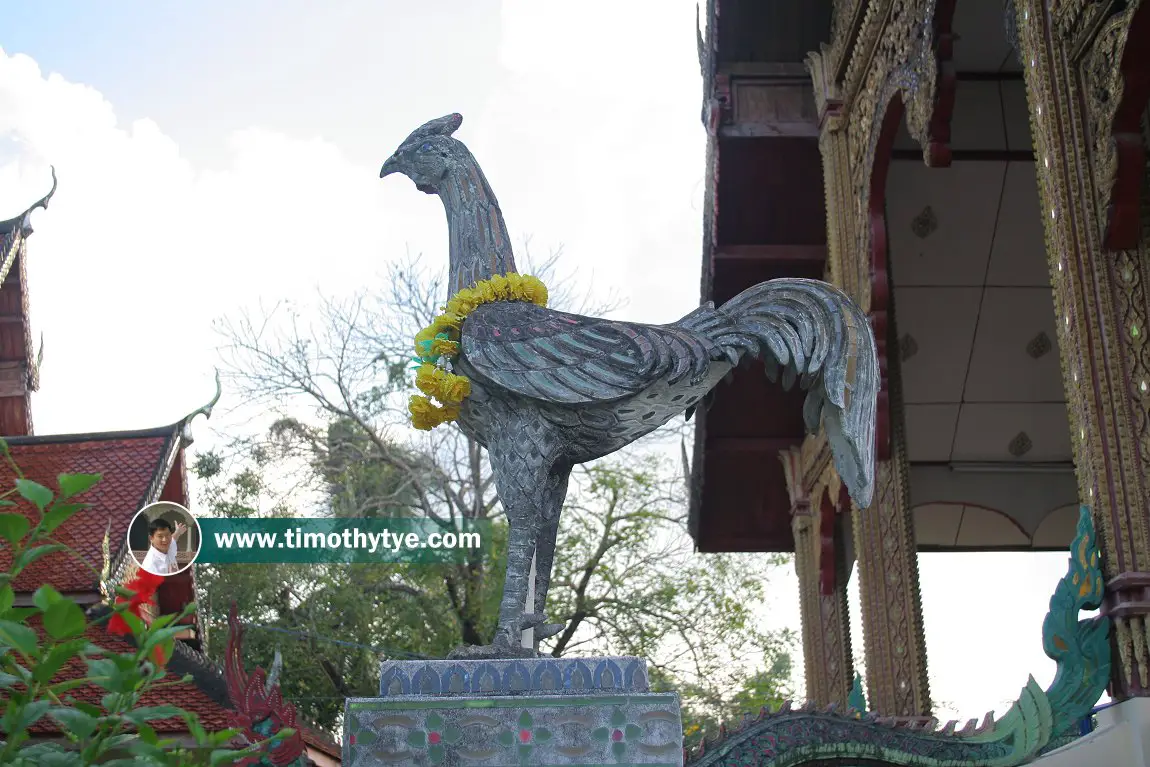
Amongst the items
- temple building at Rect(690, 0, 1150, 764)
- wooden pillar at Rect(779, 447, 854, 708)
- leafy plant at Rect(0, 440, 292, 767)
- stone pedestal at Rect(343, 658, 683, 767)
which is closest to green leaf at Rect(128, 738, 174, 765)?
leafy plant at Rect(0, 440, 292, 767)

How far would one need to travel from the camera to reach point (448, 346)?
139 inches

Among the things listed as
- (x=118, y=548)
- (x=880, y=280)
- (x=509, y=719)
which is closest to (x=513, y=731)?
(x=509, y=719)

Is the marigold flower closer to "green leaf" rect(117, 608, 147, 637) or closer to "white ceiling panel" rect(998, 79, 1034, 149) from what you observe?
"green leaf" rect(117, 608, 147, 637)

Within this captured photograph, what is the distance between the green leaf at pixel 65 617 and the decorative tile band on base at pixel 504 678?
176 cm

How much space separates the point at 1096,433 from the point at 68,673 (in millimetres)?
6063

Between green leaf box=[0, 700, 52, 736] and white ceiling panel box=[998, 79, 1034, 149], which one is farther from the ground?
white ceiling panel box=[998, 79, 1034, 149]

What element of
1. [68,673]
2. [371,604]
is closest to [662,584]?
[371,604]

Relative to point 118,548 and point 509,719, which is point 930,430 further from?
point 509,719

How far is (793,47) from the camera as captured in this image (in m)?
8.59

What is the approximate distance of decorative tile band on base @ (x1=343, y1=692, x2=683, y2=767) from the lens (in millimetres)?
3117

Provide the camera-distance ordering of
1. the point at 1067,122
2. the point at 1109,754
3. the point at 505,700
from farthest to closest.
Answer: the point at 1067,122 → the point at 1109,754 → the point at 505,700

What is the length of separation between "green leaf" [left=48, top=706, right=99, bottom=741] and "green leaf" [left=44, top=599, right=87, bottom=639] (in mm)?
89

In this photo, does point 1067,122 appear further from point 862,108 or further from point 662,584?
point 662,584

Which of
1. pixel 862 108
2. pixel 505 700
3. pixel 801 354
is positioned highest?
pixel 862 108
